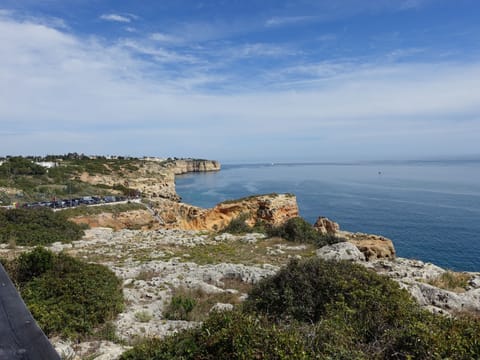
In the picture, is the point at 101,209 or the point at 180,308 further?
the point at 101,209

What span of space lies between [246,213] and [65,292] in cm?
2466

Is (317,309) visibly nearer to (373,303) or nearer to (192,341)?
(373,303)

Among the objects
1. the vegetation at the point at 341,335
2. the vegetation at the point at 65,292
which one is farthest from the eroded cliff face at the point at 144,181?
the vegetation at the point at 341,335

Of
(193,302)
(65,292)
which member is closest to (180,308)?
(193,302)

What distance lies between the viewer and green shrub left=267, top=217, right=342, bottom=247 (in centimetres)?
1716

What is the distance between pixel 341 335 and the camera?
4.27 m

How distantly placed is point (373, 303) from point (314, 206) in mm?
51072

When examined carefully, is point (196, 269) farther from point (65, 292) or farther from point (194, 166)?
point (194, 166)

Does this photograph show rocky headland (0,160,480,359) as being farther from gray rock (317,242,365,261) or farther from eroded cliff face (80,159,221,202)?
eroded cliff face (80,159,221,202)

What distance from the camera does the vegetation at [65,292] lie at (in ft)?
20.0

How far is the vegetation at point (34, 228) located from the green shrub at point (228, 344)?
14734 mm

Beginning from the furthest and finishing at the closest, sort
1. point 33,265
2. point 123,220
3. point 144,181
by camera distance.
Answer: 1. point 144,181
2. point 123,220
3. point 33,265

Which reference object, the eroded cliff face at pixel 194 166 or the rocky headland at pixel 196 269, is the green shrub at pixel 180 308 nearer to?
the rocky headland at pixel 196 269

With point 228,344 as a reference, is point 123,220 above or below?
below
